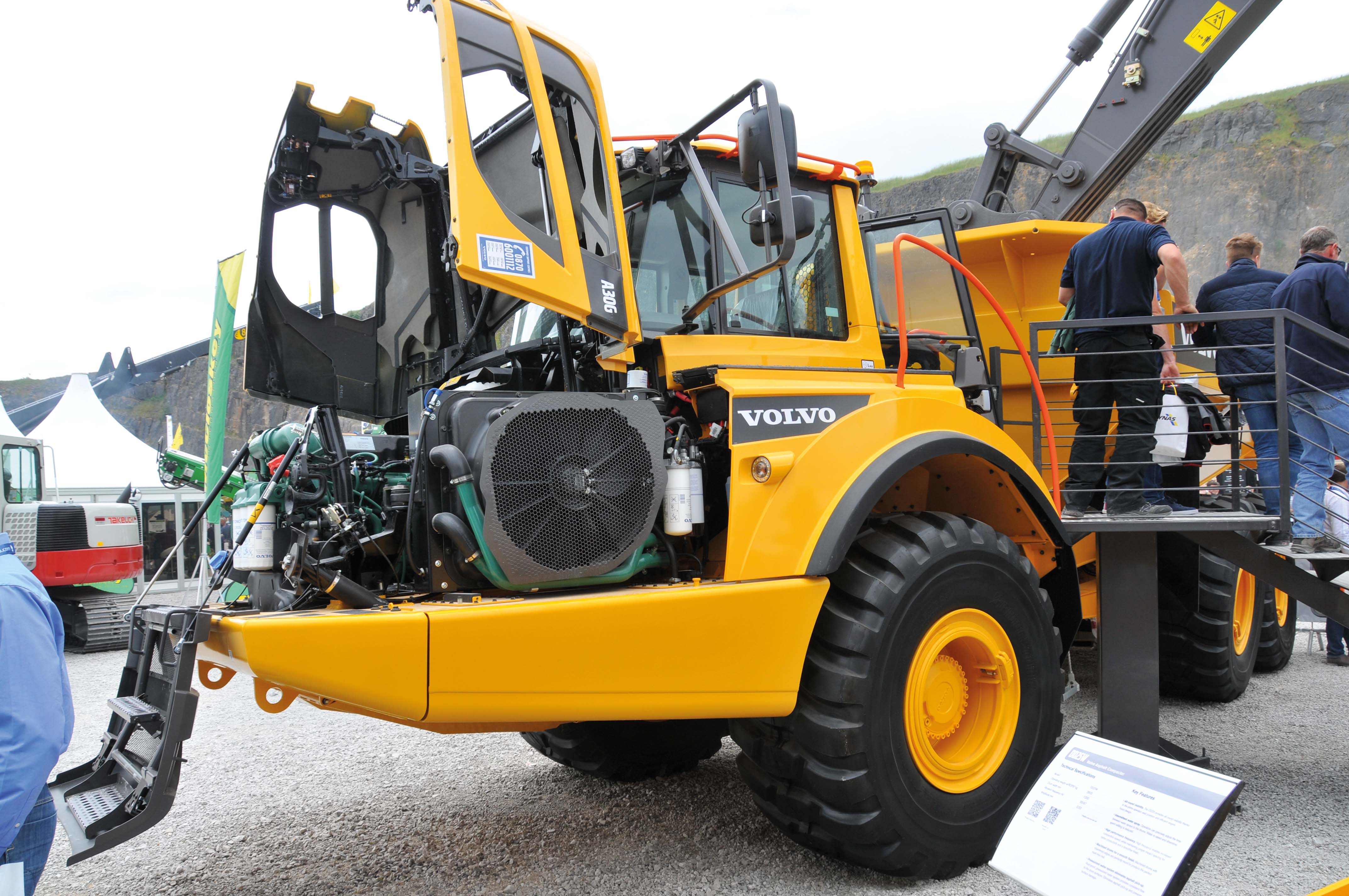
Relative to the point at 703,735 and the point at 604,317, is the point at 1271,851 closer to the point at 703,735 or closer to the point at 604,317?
the point at 703,735

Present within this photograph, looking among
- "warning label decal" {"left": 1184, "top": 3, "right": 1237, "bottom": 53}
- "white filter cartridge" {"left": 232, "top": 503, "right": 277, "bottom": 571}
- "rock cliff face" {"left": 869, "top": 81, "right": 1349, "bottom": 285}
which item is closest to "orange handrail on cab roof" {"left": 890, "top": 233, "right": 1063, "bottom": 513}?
"white filter cartridge" {"left": 232, "top": 503, "right": 277, "bottom": 571}

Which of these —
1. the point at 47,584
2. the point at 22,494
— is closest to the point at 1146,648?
the point at 47,584

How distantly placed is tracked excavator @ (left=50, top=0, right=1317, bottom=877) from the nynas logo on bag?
0.5 inches

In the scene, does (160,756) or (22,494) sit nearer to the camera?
(160,756)

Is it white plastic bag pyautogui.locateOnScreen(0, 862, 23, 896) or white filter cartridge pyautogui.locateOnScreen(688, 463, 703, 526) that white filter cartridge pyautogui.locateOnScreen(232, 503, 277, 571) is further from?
white filter cartridge pyautogui.locateOnScreen(688, 463, 703, 526)

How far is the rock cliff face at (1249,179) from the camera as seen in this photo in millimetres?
29891

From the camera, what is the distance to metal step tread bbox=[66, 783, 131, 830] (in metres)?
2.38

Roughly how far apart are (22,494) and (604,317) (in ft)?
37.3

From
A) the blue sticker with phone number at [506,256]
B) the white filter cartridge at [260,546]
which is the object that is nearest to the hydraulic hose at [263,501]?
the white filter cartridge at [260,546]

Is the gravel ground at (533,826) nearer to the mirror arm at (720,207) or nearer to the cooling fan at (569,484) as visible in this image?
the cooling fan at (569,484)

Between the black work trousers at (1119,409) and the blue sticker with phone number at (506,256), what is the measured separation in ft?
8.35

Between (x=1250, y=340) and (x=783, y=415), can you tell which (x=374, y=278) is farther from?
(x=1250, y=340)

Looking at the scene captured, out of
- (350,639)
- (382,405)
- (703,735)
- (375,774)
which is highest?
(382,405)

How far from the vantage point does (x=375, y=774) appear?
16.2ft
